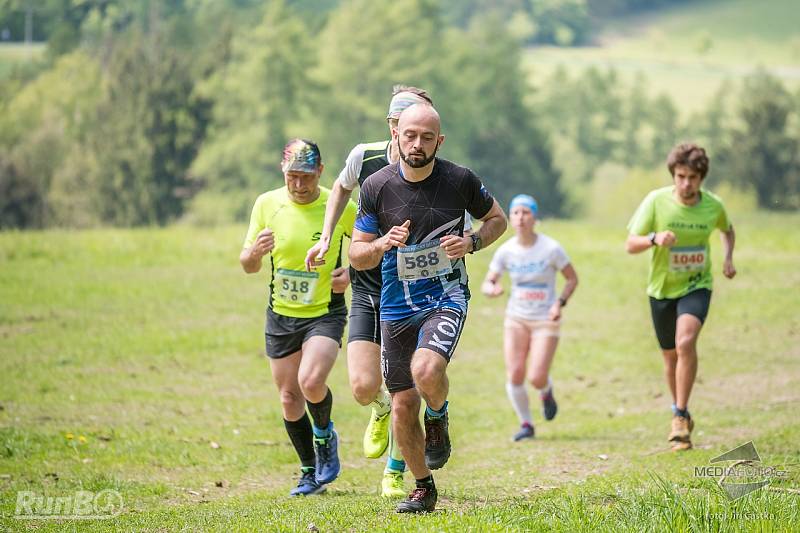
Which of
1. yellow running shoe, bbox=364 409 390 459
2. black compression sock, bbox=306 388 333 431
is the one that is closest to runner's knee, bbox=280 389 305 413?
black compression sock, bbox=306 388 333 431

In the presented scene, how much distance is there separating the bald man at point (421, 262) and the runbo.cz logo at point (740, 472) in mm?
1956

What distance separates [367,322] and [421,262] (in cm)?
119

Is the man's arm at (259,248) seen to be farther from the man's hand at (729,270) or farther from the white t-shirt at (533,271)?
the man's hand at (729,270)

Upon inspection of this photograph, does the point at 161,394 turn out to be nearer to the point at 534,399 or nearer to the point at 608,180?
the point at 534,399

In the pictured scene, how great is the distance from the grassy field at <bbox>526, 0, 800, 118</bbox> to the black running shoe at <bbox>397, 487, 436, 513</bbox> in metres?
71.0

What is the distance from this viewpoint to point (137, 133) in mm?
64562

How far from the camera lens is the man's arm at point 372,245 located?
6.70 metres

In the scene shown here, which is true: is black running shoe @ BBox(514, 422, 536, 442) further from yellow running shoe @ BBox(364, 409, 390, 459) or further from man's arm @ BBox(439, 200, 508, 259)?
man's arm @ BBox(439, 200, 508, 259)

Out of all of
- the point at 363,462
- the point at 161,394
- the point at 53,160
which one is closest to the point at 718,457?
the point at 363,462

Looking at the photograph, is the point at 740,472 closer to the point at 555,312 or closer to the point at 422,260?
the point at 422,260

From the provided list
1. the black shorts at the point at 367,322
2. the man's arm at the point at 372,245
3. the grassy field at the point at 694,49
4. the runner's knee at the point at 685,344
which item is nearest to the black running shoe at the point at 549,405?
the runner's knee at the point at 685,344

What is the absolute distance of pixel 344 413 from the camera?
46.7 ft

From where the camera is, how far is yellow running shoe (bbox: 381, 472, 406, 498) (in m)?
8.15

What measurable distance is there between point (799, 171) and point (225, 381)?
58.7 metres
